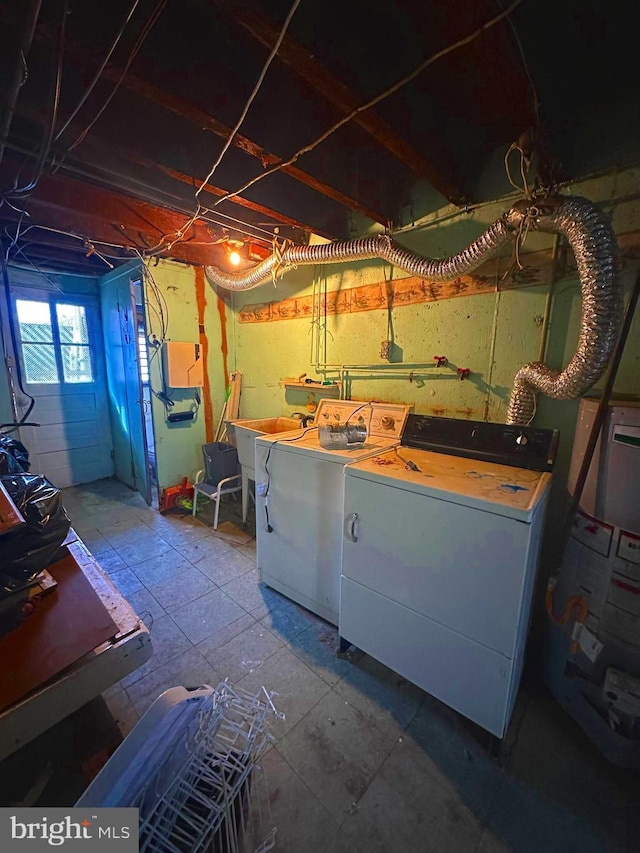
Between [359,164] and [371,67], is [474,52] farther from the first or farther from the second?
[359,164]

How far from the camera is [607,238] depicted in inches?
47.5

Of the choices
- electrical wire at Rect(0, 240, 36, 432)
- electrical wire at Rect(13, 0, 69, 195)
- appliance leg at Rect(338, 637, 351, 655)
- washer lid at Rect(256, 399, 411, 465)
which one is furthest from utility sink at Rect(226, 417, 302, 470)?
electrical wire at Rect(0, 240, 36, 432)

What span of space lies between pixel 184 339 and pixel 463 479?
9.56 ft

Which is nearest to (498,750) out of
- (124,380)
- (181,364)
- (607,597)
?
(607,597)

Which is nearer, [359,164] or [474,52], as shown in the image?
[474,52]

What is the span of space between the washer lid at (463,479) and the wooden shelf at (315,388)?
1044mm

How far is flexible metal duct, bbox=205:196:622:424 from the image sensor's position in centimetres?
122

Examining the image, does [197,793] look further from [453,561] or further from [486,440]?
[486,440]

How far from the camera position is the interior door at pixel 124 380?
3107 millimetres

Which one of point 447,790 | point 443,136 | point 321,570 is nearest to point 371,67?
point 443,136

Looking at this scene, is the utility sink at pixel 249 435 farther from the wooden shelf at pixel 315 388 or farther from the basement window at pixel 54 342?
the basement window at pixel 54 342

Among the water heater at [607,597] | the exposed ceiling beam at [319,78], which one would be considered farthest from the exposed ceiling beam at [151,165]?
the water heater at [607,597]

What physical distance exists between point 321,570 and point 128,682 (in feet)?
3.34

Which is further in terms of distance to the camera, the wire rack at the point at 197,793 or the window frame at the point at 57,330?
the window frame at the point at 57,330
